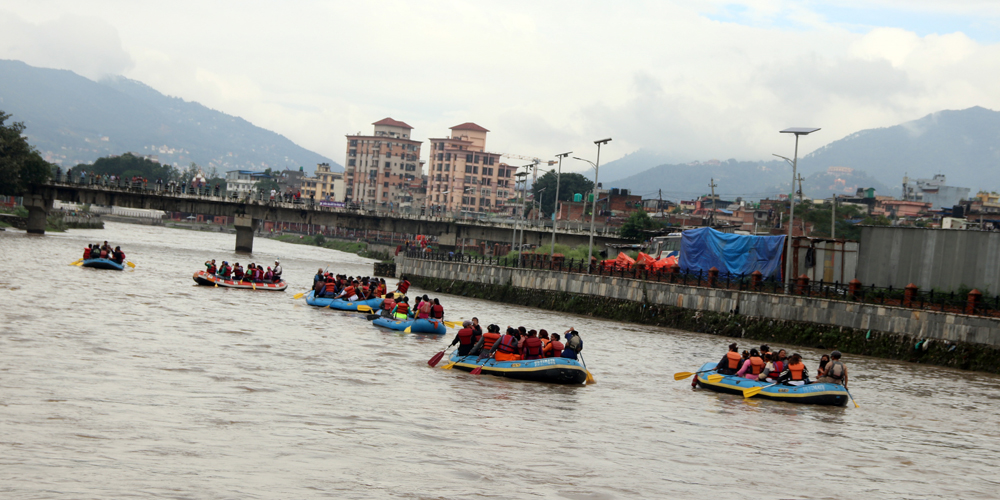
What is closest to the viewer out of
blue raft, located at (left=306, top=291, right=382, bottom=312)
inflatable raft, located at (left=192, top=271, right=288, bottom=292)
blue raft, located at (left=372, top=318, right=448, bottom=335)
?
blue raft, located at (left=372, top=318, right=448, bottom=335)

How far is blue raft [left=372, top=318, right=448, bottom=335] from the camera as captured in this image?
35.8 meters

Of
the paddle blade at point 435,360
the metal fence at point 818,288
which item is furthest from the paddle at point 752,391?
the metal fence at point 818,288

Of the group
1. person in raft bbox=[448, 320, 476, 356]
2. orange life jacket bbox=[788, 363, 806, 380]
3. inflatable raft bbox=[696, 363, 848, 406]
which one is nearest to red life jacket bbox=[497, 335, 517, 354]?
person in raft bbox=[448, 320, 476, 356]

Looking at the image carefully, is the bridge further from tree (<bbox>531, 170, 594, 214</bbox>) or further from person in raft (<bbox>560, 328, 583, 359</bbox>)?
person in raft (<bbox>560, 328, 583, 359</bbox>)

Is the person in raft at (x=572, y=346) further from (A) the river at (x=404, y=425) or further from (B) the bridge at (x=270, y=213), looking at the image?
(B) the bridge at (x=270, y=213)

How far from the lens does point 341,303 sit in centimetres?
4312

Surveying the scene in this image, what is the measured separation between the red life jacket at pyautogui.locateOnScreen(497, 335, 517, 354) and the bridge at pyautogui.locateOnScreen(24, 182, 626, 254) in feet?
210

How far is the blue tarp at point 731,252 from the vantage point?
45.8 meters

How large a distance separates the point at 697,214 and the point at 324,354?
375 ft

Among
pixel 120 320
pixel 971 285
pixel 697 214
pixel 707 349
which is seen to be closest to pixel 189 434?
pixel 120 320

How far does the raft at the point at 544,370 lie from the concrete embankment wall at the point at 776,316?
15.7 meters

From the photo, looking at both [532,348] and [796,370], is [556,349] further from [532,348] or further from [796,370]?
[796,370]

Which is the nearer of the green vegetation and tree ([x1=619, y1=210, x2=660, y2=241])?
tree ([x1=619, y1=210, x2=660, y2=241])

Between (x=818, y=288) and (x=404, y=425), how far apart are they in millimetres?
28755
